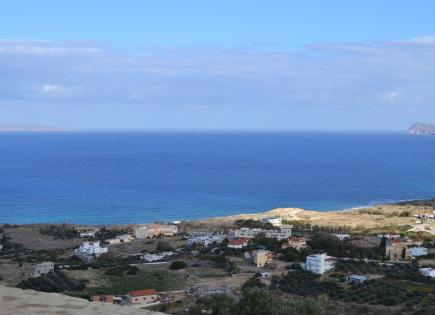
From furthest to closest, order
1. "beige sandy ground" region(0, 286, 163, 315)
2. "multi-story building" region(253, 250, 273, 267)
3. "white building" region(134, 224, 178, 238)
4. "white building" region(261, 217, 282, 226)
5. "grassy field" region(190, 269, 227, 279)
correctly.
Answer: "white building" region(261, 217, 282, 226)
"white building" region(134, 224, 178, 238)
"multi-story building" region(253, 250, 273, 267)
"grassy field" region(190, 269, 227, 279)
"beige sandy ground" region(0, 286, 163, 315)

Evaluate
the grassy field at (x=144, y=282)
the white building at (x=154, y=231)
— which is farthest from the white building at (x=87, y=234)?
the grassy field at (x=144, y=282)

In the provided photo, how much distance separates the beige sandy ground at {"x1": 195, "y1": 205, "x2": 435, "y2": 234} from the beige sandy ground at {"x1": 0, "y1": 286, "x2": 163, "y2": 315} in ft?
156

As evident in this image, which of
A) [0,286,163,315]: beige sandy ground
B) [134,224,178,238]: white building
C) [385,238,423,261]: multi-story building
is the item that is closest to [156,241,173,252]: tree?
[134,224,178,238]: white building

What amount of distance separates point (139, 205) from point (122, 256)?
34.6m

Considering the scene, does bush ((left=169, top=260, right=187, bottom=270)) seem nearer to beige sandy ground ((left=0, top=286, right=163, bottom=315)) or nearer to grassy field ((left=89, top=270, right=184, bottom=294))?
grassy field ((left=89, top=270, right=184, bottom=294))

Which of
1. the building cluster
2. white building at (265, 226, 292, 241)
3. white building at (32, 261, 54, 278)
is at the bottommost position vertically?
the building cluster

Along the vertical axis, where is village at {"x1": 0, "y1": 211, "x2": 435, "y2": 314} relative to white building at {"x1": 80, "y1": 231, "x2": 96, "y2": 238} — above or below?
above

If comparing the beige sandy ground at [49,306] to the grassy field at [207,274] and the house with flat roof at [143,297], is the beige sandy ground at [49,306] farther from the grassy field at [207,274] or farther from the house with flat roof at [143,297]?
the grassy field at [207,274]

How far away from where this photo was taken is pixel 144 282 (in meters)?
27.6

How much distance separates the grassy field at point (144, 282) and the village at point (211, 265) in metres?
0.05

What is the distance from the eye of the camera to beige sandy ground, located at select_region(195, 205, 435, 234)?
176 feet

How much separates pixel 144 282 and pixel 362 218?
36229mm

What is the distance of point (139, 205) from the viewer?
238 ft

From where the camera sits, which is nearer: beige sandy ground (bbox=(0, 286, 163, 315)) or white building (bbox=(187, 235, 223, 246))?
beige sandy ground (bbox=(0, 286, 163, 315))
